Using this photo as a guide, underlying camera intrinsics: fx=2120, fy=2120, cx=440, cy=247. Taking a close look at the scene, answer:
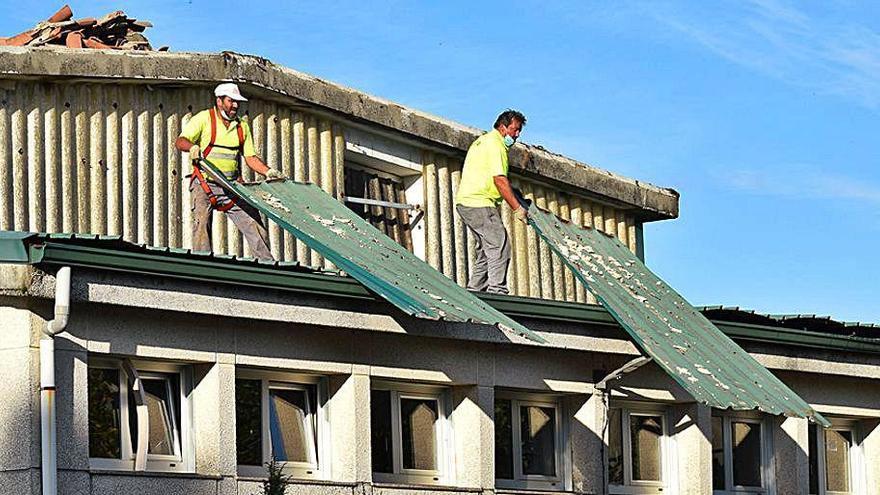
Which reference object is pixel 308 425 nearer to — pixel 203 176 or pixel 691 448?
pixel 203 176

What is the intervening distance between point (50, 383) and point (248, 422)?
257 centimetres

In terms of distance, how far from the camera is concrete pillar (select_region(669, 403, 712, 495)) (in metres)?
21.2

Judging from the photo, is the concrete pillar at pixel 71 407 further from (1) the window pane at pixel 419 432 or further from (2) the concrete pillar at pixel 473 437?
(2) the concrete pillar at pixel 473 437

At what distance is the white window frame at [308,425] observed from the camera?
1761 cm

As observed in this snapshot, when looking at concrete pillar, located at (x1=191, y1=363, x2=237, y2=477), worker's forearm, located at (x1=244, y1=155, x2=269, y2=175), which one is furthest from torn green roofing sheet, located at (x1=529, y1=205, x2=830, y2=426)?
concrete pillar, located at (x1=191, y1=363, x2=237, y2=477)

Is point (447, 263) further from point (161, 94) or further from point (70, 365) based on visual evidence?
point (70, 365)

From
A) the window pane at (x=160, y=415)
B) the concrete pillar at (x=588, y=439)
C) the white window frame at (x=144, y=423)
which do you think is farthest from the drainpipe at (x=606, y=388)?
the window pane at (x=160, y=415)

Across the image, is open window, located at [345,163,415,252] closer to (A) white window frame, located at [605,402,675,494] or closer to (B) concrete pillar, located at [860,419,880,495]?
(A) white window frame, located at [605,402,675,494]

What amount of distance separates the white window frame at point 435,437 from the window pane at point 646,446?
2.59m

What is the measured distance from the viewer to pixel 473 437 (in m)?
19.1

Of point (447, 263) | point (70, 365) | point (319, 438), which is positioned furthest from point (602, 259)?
point (70, 365)

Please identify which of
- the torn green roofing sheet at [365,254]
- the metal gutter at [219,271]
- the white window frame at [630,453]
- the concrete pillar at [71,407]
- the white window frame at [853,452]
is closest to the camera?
the metal gutter at [219,271]

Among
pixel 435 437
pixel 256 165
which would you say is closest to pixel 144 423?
pixel 435 437

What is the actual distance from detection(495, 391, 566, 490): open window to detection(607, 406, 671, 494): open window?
0.69 m
